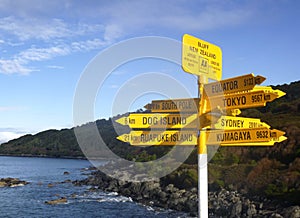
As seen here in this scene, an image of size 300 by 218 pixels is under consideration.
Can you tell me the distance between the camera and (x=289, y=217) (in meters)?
27.2

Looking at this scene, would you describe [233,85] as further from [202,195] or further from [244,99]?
[202,195]

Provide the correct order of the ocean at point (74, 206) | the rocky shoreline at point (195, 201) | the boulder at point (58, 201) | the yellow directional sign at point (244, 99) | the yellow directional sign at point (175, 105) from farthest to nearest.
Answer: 1. the boulder at point (58, 201)
2. the ocean at point (74, 206)
3. the rocky shoreline at point (195, 201)
4. the yellow directional sign at point (175, 105)
5. the yellow directional sign at point (244, 99)

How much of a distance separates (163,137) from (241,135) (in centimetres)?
136

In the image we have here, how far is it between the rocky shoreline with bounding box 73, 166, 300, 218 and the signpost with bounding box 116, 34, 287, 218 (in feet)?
79.8

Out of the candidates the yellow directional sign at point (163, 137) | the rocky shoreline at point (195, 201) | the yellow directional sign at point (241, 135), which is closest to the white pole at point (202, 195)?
the yellow directional sign at point (241, 135)

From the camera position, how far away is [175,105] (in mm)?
6461

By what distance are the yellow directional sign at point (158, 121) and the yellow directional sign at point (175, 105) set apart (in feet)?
0.42

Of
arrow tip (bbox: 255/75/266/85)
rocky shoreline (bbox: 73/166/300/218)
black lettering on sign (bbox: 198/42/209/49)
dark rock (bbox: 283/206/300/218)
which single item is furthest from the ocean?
arrow tip (bbox: 255/75/266/85)

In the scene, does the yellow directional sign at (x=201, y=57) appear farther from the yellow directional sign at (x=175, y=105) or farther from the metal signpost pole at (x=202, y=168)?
the yellow directional sign at (x=175, y=105)

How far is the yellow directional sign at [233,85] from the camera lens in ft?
17.6

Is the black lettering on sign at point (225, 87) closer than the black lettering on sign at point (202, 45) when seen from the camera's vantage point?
Yes

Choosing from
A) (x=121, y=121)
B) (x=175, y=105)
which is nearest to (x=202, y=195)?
(x=175, y=105)

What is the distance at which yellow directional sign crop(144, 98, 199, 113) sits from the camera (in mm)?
6227

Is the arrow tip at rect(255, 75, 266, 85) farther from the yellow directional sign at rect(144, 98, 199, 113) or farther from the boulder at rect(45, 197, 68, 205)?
the boulder at rect(45, 197, 68, 205)
